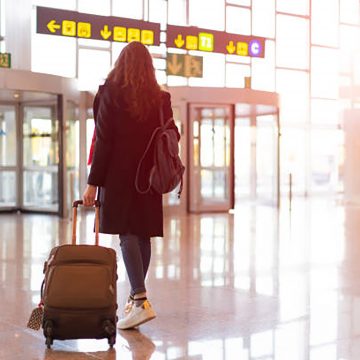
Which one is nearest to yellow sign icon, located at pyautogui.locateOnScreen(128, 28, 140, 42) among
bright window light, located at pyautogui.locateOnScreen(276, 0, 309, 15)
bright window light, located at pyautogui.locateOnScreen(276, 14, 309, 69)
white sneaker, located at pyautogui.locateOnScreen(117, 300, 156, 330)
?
white sneaker, located at pyautogui.locateOnScreen(117, 300, 156, 330)

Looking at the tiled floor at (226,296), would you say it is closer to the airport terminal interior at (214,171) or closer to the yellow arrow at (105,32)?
the airport terminal interior at (214,171)

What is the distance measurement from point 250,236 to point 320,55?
16.8 metres

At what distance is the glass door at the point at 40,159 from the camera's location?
50.4 feet

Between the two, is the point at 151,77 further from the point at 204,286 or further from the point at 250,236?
the point at 250,236

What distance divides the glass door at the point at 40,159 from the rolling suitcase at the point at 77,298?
37.5ft

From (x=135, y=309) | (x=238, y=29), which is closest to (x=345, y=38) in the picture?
(x=238, y=29)

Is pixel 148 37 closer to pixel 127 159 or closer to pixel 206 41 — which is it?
pixel 206 41

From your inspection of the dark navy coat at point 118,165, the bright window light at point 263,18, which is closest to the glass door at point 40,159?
the bright window light at point 263,18

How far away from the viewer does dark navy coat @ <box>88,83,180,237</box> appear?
4.21 meters

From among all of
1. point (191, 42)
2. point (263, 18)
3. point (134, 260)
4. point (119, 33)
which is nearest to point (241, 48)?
point (191, 42)

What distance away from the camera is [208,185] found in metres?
16.1

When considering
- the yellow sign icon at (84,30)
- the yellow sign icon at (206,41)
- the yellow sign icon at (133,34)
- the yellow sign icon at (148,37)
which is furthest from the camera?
the yellow sign icon at (206,41)

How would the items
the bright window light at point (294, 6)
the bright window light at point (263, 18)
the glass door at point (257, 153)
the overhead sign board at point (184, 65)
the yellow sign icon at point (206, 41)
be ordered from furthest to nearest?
the bright window light at point (294, 6) < the bright window light at point (263, 18) < the glass door at point (257, 153) < the overhead sign board at point (184, 65) < the yellow sign icon at point (206, 41)

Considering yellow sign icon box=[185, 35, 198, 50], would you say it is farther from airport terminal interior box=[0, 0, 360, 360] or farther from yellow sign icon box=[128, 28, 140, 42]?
yellow sign icon box=[128, 28, 140, 42]
